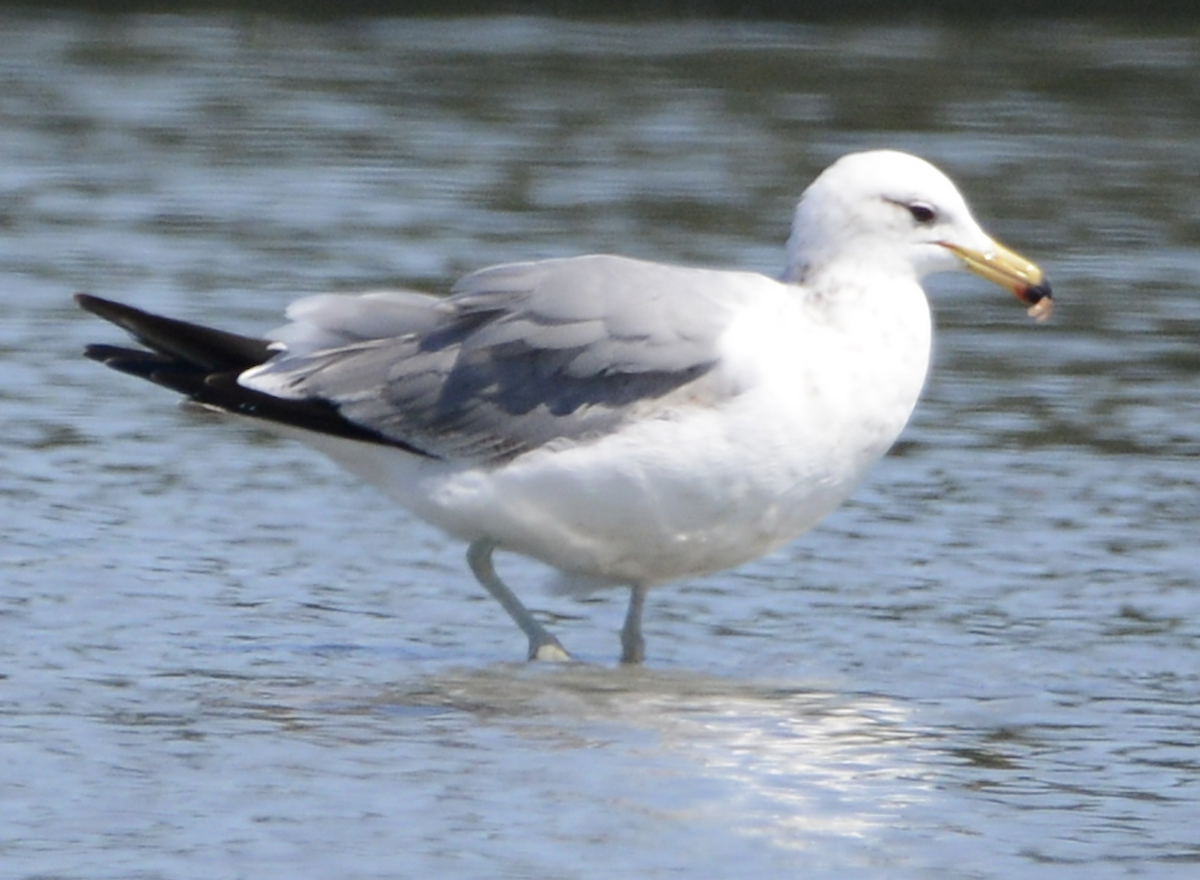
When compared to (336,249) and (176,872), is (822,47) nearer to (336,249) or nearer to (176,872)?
(336,249)

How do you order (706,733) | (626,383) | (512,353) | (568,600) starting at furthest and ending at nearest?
(568,600) → (512,353) → (626,383) → (706,733)

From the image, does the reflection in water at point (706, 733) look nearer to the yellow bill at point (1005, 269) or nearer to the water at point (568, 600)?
the water at point (568, 600)

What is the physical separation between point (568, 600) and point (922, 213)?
4.91 feet

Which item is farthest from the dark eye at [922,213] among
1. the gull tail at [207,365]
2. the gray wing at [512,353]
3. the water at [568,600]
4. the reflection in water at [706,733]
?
the gull tail at [207,365]

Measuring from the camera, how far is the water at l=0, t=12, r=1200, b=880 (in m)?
4.73

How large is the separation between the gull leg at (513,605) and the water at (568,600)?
0.38 ft

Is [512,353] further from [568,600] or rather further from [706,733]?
[706,733]

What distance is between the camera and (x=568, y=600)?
23.0 ft

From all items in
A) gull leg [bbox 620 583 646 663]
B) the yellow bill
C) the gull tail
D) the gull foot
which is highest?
the yellow bill

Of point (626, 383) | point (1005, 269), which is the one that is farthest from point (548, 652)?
point (1005, 269)

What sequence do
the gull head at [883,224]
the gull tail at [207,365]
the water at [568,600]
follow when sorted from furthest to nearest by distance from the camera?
the gull tail at [207,365]
the gull head at [883,224]
the water at [568,600]

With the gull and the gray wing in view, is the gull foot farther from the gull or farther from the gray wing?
the gray wing

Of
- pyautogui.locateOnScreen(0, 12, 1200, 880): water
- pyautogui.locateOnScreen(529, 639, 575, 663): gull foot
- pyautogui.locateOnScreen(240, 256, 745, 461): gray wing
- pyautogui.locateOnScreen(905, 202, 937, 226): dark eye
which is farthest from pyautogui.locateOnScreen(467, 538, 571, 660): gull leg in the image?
pyautogui.locateOnScreen(905, 202, 937, 226): dark eye

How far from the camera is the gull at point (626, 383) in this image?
585 centimetres
